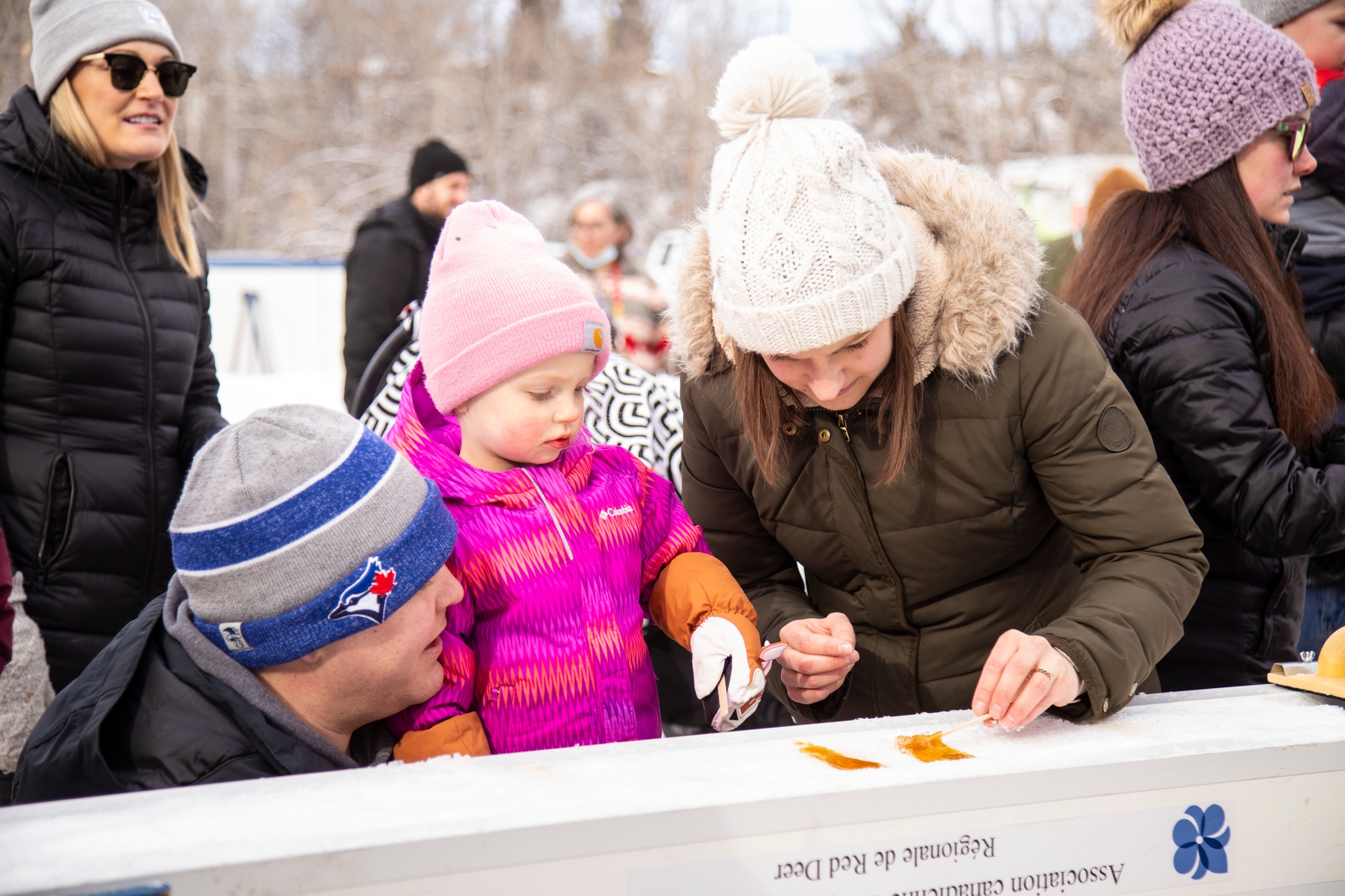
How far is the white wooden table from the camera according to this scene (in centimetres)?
97

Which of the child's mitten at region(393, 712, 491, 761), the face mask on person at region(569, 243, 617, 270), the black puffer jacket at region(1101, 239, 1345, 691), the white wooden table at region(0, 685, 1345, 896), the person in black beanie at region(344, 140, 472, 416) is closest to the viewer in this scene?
the white wooden table at region(0, 685, 1345, 896)

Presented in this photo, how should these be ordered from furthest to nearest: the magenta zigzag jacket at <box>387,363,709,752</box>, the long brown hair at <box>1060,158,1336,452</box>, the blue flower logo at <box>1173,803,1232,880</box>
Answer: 1. the long brown hair at <box>1060,158,1336,452</box>
2. the magenta zigzag jacket at <box>387,363,709,752</box>
3. the blue flower logo at <box>1173,803,1232,880</box>

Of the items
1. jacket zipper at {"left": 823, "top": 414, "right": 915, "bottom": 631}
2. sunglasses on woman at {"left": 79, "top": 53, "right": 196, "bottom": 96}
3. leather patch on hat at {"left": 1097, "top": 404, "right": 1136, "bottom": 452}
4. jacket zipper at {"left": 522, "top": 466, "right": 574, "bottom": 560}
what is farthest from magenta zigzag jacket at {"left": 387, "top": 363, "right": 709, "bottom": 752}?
sunglasses on woman at {"left": 79, "top": 53, "right": 196, "bottom": 96}

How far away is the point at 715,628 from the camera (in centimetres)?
158

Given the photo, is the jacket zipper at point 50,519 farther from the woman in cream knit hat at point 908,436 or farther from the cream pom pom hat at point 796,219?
the cream pom pom hat at point 796,219

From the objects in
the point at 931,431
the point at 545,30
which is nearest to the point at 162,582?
the point at 931,431

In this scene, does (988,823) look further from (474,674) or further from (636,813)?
(474,674)

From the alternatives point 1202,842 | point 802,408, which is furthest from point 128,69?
point 1202,842

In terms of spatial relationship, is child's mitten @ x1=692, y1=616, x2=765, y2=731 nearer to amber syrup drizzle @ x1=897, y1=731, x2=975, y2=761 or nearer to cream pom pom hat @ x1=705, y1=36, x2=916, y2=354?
amber syrup drizzle @ x1=897, y1=731, x2=975, y2=761

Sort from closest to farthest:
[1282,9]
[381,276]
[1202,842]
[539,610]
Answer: [1202,842], [539,610], [1282,9], [381,276]

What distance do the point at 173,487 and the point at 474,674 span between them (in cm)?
129

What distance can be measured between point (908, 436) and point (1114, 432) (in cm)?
28

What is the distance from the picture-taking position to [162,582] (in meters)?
2.47

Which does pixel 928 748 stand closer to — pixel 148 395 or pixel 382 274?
pixel 148 395
